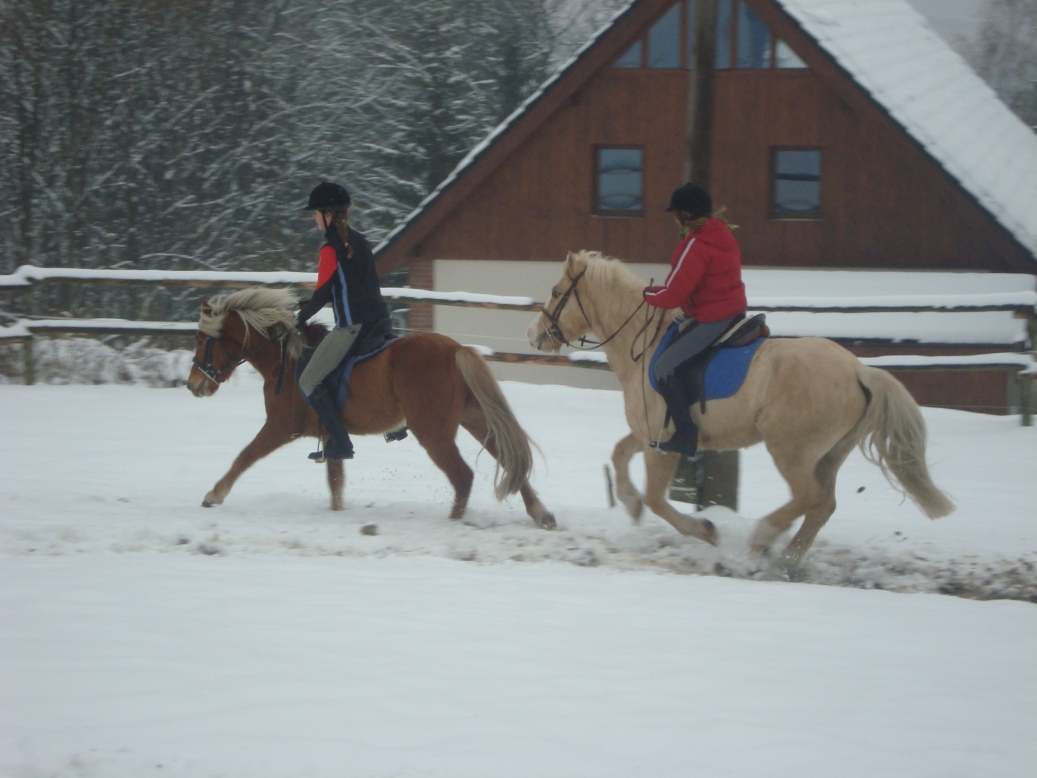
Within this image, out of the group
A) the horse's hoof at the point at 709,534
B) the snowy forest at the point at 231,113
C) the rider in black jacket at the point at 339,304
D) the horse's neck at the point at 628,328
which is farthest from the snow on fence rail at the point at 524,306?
the snowy forest at the point at 231,113

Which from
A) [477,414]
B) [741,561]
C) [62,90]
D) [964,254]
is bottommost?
[741,561]

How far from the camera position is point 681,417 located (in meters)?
5.86

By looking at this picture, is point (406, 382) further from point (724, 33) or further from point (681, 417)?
point (724, 33)

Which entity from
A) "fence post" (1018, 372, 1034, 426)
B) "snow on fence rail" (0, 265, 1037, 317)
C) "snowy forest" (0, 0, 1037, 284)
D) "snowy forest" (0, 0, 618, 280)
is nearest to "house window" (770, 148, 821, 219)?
"snow on fence rail" (0, 265, 1037, 317)

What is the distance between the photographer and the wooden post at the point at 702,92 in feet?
23.7

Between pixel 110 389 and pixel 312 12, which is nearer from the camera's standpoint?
pixel 110 389

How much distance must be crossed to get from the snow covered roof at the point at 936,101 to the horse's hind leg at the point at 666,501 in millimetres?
11310

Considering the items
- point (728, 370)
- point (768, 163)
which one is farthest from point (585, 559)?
point (768, 163)

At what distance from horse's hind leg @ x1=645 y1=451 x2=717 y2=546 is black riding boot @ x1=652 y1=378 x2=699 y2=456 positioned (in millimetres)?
193

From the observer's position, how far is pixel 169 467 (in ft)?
27.5

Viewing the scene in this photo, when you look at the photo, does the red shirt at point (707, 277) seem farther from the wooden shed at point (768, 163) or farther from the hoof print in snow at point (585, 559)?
the wooden shed at point (768, 163)

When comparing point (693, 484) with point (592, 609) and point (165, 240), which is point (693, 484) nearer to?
point (592, 609)

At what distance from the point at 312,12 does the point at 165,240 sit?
8145mm

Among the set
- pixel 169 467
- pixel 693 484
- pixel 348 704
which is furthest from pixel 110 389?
pixel 348 704
